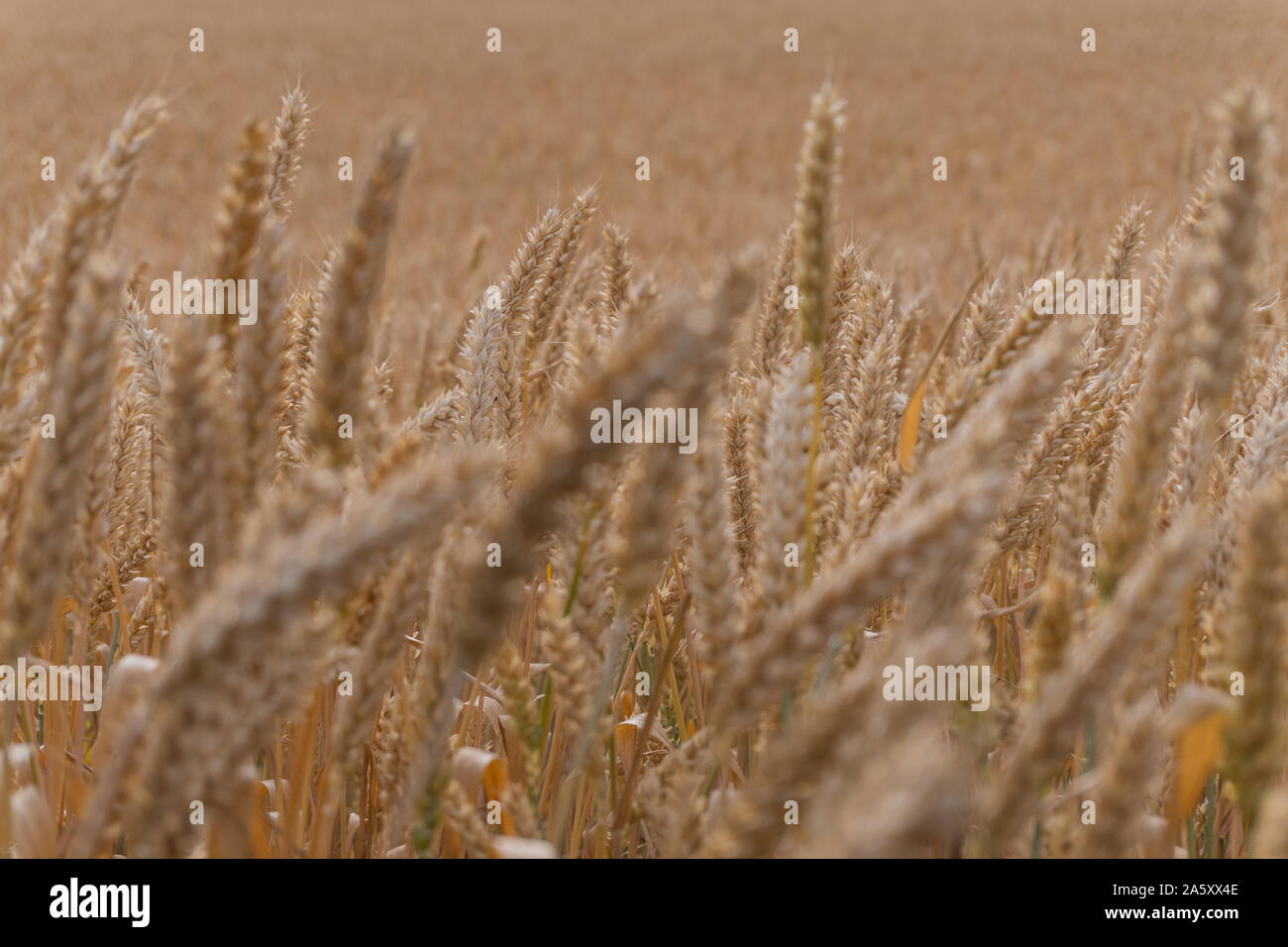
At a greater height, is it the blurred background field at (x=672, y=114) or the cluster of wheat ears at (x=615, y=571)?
the blurred background field at (x=672, y=114)

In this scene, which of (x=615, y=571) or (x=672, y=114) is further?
(x=672, y=114)

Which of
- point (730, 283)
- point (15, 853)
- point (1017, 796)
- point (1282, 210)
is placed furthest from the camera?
point (1282, 210)

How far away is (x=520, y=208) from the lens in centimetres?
1258

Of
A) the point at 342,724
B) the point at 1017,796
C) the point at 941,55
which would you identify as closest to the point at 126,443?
the point at 342,724

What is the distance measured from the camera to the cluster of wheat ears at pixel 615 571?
722mm

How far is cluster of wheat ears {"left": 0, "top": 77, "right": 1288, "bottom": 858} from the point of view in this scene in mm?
722

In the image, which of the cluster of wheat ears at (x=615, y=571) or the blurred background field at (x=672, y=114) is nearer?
the cluster of wheat ears at (x=615, y=571)

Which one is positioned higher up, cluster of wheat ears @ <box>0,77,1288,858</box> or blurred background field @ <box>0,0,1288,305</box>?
blurred background field @ <box>0,0,1288,305</box>

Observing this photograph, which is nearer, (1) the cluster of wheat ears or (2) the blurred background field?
(1) the cluster of wheat ears

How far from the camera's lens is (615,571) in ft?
5.18

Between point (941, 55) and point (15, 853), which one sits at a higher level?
point (941, 55)

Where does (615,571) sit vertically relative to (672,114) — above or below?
below
